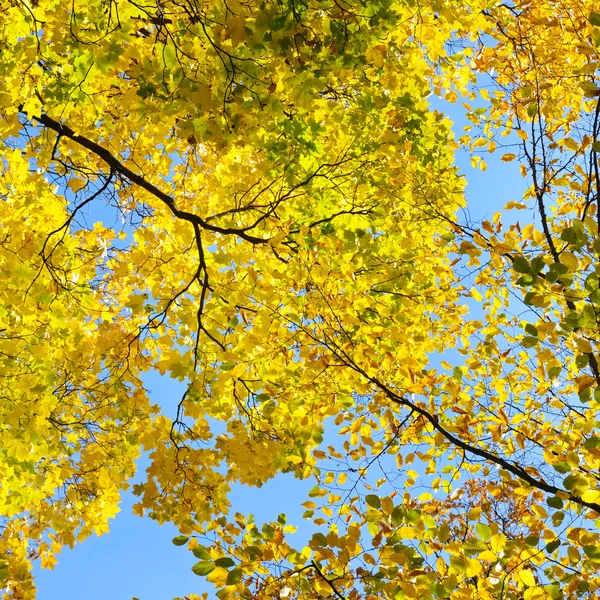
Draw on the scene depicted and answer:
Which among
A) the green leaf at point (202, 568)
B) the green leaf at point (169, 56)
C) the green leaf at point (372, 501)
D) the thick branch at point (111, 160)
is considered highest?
the thick branch at point (111, 160)

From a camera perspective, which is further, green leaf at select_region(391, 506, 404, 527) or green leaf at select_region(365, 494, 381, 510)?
green leaf at select_region(365, 494, 381, 510)

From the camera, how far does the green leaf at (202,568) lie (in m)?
2.71

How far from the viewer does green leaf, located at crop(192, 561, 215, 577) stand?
8.88 ft

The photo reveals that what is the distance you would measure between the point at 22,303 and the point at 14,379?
2.14ft

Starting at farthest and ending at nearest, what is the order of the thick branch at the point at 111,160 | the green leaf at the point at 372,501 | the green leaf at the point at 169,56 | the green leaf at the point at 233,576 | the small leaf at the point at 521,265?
1. the thick branch at the point at 111,160
2. the green leaf at the point at 169,56
3. the green leaf at the point at 372,501
4. the green leaf at the point at 233,576
5. the small leaf at the point at 521,265

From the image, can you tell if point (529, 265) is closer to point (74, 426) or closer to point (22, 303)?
point (22, 303)

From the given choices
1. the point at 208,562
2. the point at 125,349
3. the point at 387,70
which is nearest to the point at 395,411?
the point at 208,562

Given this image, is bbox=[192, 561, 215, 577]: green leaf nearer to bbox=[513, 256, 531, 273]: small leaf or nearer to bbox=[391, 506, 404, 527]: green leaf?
bbox=[391, 506, 404, 527]: green leaf

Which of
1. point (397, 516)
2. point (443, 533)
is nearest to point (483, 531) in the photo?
point (443, 533)

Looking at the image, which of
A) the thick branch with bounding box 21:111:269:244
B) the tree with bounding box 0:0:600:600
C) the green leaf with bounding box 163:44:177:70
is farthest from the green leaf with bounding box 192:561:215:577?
the green leaf with bounding box 163:44:177:70

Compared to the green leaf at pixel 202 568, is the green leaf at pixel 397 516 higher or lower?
lower

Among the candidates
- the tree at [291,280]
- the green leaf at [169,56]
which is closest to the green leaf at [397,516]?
the tree at [291,280]

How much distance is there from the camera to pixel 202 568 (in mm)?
2715

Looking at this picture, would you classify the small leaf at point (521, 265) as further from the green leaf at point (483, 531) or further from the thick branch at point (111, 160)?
the thick branch at point (111, 160)
